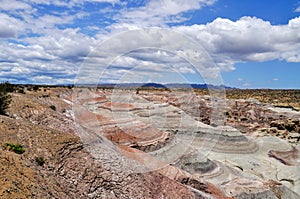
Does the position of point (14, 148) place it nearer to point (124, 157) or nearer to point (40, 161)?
point (40, 161)

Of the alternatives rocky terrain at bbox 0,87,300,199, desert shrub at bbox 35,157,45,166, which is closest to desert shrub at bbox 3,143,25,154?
rocky terrain at bbox 0,87,300,199

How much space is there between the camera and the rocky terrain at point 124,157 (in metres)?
10.6

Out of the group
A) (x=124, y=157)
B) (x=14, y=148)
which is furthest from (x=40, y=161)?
(x=124, y=157)

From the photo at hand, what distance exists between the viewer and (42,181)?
964 centimetres

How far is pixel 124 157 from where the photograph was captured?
14438mm

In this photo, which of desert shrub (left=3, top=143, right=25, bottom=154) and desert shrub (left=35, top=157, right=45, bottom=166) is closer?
desert shrub (left=3, top=143, right=25, bottom=154)

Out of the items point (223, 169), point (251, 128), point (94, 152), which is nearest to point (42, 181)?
point (94, 152)

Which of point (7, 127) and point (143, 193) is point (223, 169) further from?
point (7, 127)

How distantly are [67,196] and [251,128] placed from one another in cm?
4334

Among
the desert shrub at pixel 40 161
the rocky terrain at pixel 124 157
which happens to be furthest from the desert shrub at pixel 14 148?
the desert shrub at pixel 40 161

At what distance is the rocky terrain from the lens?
10.6 metres

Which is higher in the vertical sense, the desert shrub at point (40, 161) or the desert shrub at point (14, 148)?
the desert shrub at point (14, 148)

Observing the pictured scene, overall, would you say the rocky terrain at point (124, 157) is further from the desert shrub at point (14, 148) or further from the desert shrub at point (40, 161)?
the desert shrub at point (14, 148)

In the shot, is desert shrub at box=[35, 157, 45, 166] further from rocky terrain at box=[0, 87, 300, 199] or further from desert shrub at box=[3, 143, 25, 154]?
desert shrub at box=[3, 143, 25, 154]
